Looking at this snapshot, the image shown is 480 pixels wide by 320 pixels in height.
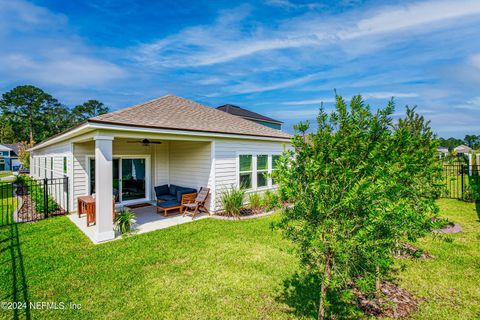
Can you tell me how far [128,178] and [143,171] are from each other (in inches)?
29.2

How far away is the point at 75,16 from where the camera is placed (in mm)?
10305

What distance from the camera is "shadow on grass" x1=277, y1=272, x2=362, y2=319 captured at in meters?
3.22

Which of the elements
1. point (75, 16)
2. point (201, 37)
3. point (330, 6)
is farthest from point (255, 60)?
point (75, 16)

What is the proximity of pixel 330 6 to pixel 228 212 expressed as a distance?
9329 mm

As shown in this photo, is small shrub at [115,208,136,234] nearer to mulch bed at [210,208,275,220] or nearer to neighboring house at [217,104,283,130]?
mulch bed at [210,208,275,220]

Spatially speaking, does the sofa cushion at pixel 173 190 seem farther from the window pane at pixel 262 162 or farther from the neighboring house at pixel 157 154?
the window pane at pixel 262 162

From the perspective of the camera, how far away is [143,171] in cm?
1114

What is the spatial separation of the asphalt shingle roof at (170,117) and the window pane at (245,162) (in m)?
1.10

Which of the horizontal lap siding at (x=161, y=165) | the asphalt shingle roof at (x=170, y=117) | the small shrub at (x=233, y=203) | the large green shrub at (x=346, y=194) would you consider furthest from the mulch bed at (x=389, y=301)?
the horizontal lap siding at (x=161, y=165)

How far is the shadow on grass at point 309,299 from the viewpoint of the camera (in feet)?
10.6

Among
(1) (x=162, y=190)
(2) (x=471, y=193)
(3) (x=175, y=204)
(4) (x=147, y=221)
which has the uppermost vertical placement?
(1) (x=162, y=190)

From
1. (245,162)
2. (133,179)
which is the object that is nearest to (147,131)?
(245,162)

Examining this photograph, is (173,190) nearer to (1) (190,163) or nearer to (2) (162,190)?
(2) (162,190)

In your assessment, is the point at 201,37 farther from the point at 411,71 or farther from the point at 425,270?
the point at 425,270
